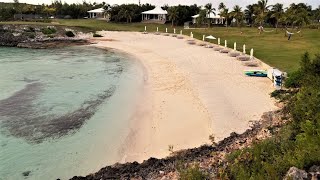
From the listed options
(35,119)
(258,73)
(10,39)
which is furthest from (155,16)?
(35,119)

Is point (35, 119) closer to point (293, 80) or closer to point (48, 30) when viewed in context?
point (293, 80)

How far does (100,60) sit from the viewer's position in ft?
147

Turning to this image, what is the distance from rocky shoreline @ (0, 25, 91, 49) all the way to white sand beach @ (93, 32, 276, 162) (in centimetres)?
3089

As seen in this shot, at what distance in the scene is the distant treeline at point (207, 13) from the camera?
64438mm

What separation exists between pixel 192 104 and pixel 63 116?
25.0ft

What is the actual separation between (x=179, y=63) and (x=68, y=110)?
17.4 m

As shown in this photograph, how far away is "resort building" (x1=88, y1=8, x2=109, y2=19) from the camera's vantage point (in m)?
99.0

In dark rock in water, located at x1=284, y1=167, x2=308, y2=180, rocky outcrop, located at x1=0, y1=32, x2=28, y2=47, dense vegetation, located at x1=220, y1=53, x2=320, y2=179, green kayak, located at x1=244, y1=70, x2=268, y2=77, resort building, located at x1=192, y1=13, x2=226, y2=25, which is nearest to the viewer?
dark rock in water, located at x1=284, y1=167, x2=308, y2=180

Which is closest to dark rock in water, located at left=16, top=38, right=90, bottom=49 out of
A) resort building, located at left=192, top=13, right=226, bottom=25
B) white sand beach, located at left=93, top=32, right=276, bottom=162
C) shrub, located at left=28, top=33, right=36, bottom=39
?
shrub, located at left=28, top=33, right=36, bottom=39

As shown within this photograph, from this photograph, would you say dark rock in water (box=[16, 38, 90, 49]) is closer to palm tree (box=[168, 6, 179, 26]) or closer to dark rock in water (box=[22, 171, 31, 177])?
palm tree (box=[168, 6, 179, 26])

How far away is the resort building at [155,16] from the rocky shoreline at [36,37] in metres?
23.4

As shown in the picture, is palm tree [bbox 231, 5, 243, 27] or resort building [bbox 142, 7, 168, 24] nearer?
palm tree [bbox 231, 5, 243, 27]

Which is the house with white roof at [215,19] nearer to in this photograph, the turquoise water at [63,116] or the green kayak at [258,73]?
the turquoise water at [63,116]

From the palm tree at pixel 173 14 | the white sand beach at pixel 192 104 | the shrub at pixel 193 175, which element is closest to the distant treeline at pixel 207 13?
the palm tree at pixel 173 14
